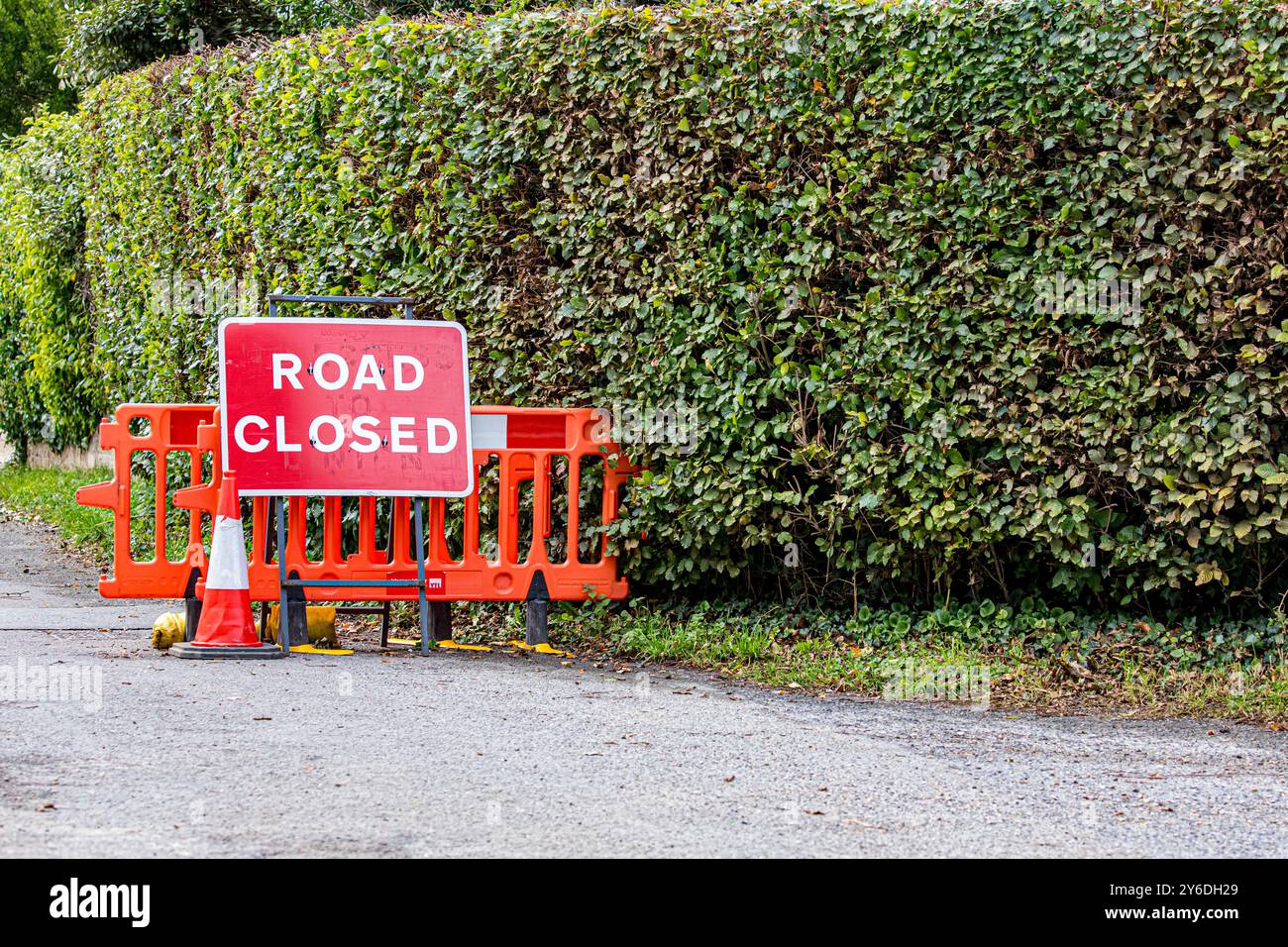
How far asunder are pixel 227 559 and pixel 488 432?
1.58 metres

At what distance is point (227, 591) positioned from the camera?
7805 mm

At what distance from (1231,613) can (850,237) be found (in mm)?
2691

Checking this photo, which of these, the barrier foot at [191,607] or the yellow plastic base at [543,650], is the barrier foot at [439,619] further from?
the barrier foot at [191,607]

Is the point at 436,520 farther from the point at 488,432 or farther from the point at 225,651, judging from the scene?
the point at 225,651

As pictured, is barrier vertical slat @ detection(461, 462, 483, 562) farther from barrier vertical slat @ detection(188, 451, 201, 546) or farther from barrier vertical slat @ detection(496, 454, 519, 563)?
barrier vertical slat @ detection(188, 451, 201, 546)

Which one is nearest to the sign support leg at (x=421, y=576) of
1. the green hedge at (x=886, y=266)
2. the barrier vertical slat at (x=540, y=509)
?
the barrier vertical slat at (x=540, y=509)

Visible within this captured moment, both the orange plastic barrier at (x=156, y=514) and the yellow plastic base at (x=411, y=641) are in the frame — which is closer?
the orange plastic barrier at (x=156, y=514)

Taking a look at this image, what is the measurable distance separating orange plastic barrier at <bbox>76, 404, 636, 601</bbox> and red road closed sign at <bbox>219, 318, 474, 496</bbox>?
0.30m

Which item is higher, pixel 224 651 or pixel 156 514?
pixel 156 514

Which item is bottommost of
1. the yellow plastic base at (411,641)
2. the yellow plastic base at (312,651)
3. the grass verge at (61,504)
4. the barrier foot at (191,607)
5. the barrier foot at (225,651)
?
the grass verge at (61,504)

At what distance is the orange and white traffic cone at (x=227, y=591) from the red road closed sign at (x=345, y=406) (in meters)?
0.15

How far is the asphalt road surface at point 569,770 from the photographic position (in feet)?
14.4

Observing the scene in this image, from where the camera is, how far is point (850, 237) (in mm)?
7816

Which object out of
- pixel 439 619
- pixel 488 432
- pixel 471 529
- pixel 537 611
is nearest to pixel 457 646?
pixel 439 619
